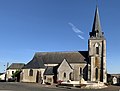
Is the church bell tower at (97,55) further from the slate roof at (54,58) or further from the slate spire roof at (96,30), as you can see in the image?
the slate roof at (54,58)

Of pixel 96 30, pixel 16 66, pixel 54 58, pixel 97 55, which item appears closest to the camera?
pixel 97 55

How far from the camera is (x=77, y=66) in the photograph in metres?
63.7

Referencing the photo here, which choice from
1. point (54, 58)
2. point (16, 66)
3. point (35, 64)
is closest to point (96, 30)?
point (54, 58)

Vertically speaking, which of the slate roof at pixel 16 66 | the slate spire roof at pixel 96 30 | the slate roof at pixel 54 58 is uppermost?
the slate spire roof at pixel 96 30

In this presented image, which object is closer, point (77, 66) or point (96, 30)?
point (96, 30)

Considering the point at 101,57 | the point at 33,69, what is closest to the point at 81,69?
the point at 101,57

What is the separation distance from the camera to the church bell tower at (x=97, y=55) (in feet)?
198

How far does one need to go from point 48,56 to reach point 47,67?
3796 millimetres

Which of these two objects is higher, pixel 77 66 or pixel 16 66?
pixel 77 66

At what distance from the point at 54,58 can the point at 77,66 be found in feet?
23.2

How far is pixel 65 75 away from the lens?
203 feet

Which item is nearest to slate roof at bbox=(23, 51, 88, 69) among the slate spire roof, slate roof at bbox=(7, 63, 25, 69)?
the slate spire roof

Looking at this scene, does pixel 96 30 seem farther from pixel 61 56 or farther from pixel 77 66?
pixel 61 56

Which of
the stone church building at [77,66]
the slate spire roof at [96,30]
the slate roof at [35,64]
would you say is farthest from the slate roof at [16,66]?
the slate spire roof at [96,30]
